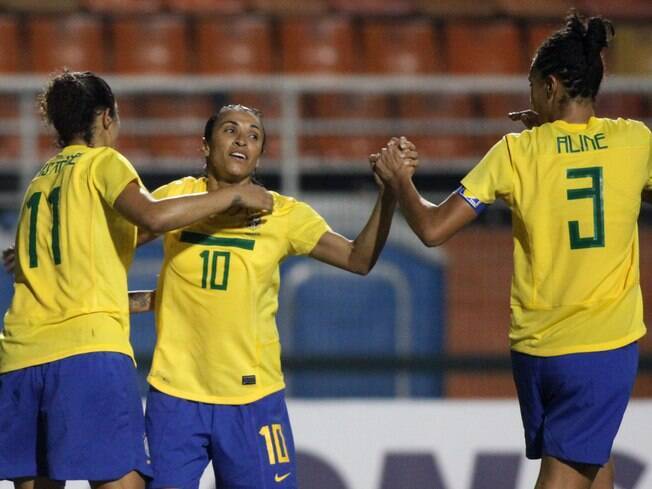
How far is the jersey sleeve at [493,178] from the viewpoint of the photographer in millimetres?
3369

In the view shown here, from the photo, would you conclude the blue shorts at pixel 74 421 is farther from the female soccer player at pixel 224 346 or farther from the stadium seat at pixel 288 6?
the stadium seat at pixel 288 6

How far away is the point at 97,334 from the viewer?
3.40m

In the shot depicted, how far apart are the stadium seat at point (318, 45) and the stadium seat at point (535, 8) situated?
1215 millimetres

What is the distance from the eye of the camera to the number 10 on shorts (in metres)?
3.66

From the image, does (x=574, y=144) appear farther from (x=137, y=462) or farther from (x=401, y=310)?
(x=401, y=310)

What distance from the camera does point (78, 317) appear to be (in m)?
3.40

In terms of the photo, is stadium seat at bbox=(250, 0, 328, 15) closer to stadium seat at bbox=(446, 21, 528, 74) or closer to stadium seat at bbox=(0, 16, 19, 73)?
A: stadium seat at bbox=(446, 21, 528, 74)

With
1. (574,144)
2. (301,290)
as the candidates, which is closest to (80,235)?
(574,144)

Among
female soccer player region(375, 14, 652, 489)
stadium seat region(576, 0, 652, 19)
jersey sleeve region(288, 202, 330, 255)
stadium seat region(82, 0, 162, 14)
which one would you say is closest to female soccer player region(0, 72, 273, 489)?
jersey sleeve region(288, 202, 330, 255)

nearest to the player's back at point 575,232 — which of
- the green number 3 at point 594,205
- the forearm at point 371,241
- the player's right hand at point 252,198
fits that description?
the green number 3 at point 594,205

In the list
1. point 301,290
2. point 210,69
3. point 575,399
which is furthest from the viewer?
point 210,69

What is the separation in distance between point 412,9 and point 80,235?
271 inches

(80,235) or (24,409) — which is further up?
(80,235)

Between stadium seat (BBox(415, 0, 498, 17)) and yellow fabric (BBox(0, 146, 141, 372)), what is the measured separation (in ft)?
22.1
